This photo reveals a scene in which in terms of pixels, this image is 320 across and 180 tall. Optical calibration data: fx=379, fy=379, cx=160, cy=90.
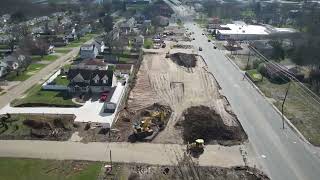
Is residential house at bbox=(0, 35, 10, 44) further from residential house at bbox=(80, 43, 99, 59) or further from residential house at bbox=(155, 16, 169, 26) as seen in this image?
residential house at bbox=(155, 16, 169, 26)

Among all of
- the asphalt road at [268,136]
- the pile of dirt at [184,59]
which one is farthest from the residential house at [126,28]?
the asphalt road at [268,136]

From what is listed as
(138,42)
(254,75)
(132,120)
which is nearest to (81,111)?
(132,120)

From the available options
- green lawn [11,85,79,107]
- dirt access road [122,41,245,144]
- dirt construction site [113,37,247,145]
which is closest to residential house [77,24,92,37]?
dirt construction site [113,37,247,145]

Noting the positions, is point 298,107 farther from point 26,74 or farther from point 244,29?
point 244,29

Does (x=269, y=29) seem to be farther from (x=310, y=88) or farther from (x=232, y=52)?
(x=310, y=88)

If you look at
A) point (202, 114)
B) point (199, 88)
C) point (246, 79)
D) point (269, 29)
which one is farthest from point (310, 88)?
point (269, 29)

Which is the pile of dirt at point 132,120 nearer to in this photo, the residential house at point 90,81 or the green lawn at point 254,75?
the residential house at point 90,81

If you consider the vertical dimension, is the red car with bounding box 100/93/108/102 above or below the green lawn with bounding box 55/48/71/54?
below
